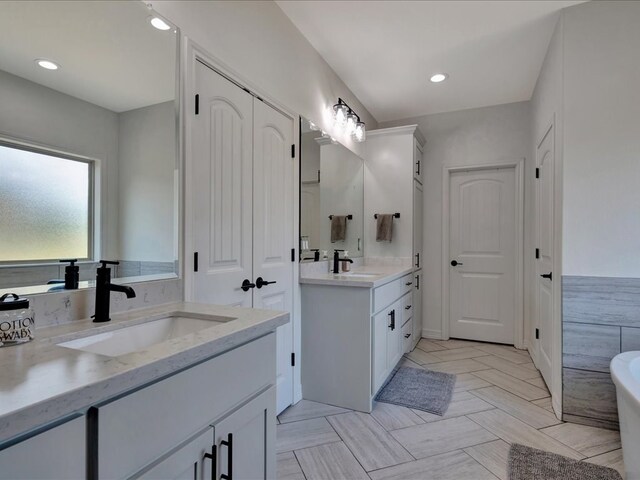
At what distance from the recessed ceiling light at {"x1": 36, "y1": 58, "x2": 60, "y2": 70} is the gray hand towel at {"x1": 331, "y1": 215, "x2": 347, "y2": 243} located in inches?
86.7

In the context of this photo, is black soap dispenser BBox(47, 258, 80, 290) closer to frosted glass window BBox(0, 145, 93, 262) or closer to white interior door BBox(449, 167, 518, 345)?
frosted glass window BBox(0, 145, 93, 262)

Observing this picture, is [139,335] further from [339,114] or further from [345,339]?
[339,114]

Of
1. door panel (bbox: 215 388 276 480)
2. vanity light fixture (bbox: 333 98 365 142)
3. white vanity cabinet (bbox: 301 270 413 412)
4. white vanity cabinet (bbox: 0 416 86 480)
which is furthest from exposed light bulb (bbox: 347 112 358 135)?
white vanity cabinet (bbox: 0 416 86 480)

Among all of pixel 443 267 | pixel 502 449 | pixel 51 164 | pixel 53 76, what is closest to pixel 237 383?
pixel 51 164

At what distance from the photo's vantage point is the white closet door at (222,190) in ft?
5.33

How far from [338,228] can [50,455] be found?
8.90 feet

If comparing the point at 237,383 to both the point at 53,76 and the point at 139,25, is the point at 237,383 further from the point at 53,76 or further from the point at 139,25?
the point at 139,25

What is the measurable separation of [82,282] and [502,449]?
7.21 feet

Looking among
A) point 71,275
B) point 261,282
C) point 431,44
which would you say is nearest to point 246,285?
point 261,282

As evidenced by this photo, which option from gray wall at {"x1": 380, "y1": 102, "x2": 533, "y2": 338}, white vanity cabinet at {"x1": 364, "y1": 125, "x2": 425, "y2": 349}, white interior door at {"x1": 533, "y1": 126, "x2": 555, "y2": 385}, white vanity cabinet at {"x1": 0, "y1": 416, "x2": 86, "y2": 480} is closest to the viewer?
white vanity cabinet at {"x1": 0, "y1": 416, "x2": 86, "y2": 480}

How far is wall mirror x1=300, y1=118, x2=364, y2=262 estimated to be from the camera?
259cm

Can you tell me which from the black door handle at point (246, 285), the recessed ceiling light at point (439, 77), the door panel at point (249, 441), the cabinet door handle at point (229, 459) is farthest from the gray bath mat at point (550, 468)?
the recessed ceiling light at point (439, 77)

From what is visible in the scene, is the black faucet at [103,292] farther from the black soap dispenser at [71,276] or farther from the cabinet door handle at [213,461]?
the cabinet door handle at [213,461]

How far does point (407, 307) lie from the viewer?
3.33m
